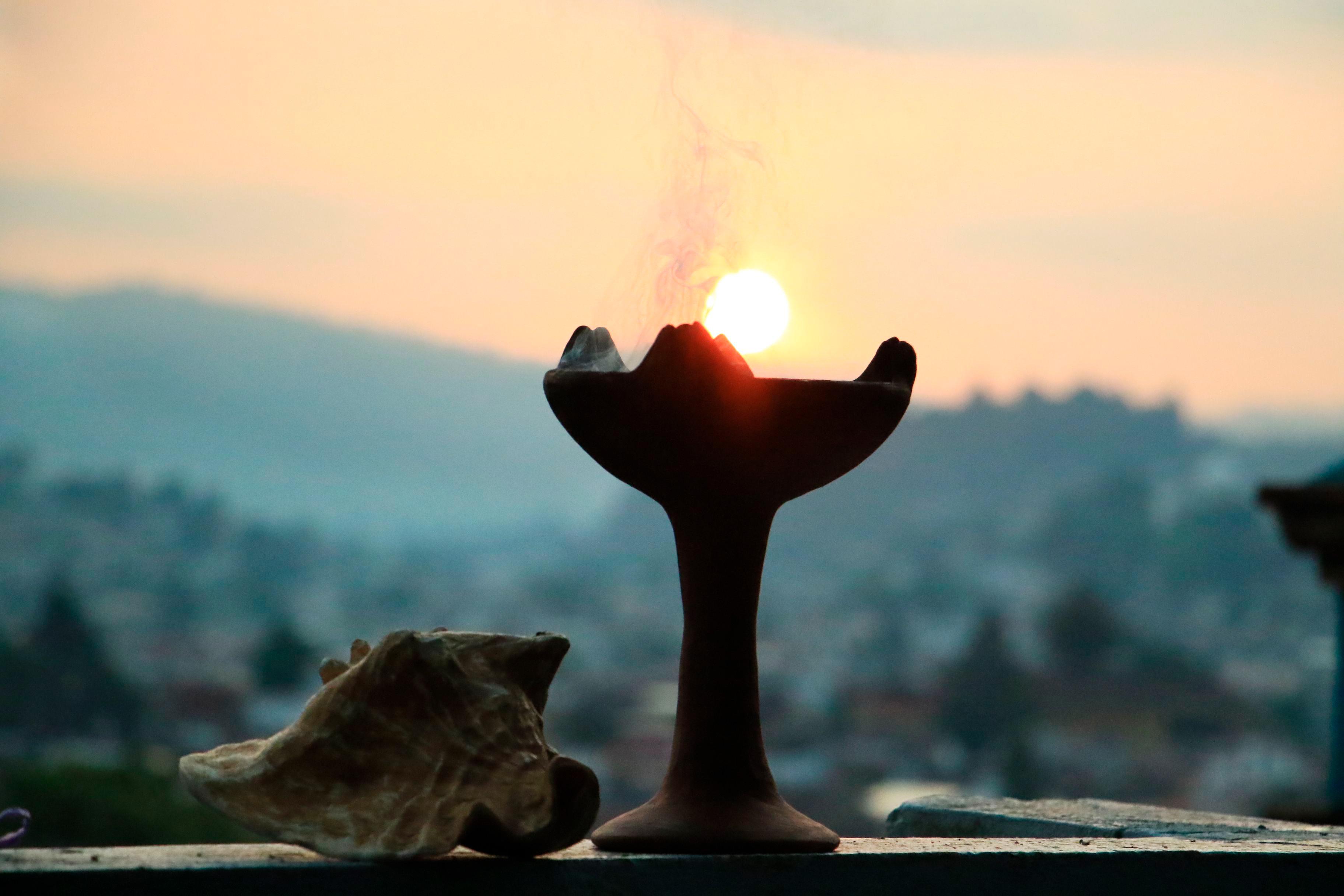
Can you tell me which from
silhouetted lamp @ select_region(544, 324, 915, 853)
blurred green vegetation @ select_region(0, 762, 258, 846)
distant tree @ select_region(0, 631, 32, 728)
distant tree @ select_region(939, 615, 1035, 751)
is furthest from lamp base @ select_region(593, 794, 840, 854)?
distant tree @ select_region(939, 615, 1035, 751)

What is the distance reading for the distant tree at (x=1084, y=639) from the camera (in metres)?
47.1

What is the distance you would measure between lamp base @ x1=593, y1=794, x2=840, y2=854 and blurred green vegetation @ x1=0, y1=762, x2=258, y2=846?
43.6ft

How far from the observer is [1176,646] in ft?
156

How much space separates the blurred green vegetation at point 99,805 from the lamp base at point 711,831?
43.6 feet

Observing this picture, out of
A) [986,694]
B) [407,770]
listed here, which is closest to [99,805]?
[407,770]

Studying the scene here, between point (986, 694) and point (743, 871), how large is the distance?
43318 mm

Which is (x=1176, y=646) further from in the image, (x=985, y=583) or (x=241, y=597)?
(x=241, y=597)

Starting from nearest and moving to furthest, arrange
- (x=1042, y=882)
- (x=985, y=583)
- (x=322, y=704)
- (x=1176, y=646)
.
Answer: (x=322, y=704), (x=1042, y=882), (x=1176, y=646), (x=985, y=583)

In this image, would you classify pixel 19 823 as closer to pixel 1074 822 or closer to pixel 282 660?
pixel 1074 822

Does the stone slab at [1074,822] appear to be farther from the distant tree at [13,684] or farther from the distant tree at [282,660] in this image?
the distant tree at [13,684]

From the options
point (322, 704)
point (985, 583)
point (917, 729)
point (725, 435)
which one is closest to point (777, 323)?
point (725, 435)

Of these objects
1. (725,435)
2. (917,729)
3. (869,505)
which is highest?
(869,505)

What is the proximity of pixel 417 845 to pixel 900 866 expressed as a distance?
0.78 meters

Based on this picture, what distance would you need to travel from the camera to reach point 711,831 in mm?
2357
